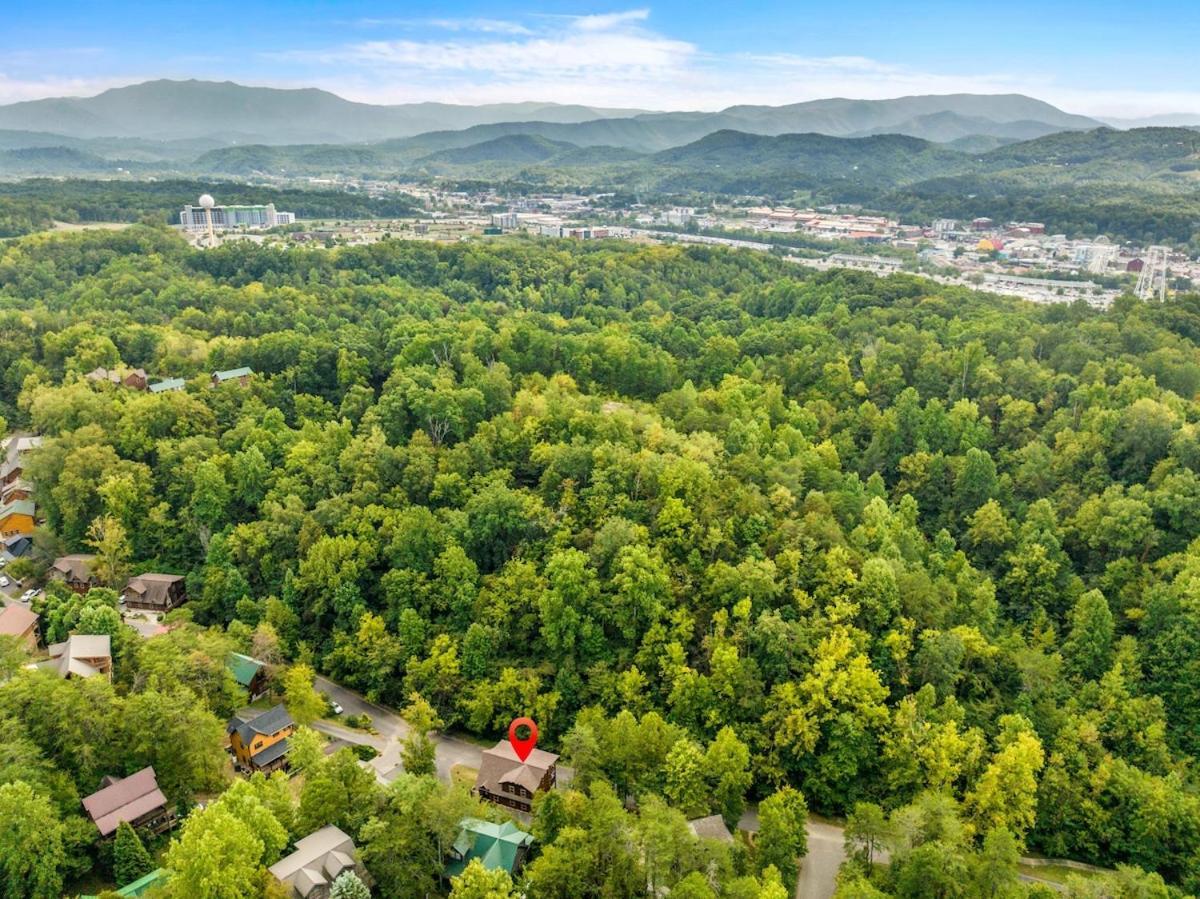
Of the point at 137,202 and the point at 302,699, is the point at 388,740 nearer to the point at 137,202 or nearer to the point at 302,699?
the point at 302,699

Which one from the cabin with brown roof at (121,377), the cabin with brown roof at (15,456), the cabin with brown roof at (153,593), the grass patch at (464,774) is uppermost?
the cabin with brown roof at (121,377)

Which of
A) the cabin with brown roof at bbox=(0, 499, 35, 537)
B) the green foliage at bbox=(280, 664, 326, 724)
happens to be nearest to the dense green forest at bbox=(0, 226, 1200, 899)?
the cabin with brown roof at bbox=(0, 499, 35, 537)

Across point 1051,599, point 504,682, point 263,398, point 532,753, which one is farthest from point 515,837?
point 263,398

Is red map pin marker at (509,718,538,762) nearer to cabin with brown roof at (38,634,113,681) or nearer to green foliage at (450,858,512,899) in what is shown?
green foliage at (450,858,512,899)

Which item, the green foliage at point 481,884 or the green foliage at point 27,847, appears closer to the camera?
the green foliage at point 481,884

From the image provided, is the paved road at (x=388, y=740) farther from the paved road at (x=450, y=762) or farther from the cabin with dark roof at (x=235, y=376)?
the cabin with dark roof at (x=235, y=376)

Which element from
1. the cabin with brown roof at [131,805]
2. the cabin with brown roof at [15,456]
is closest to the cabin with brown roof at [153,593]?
the cabin with brown roof at [131,805]

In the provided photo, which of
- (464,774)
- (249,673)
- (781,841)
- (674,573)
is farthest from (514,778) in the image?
(249,673)
